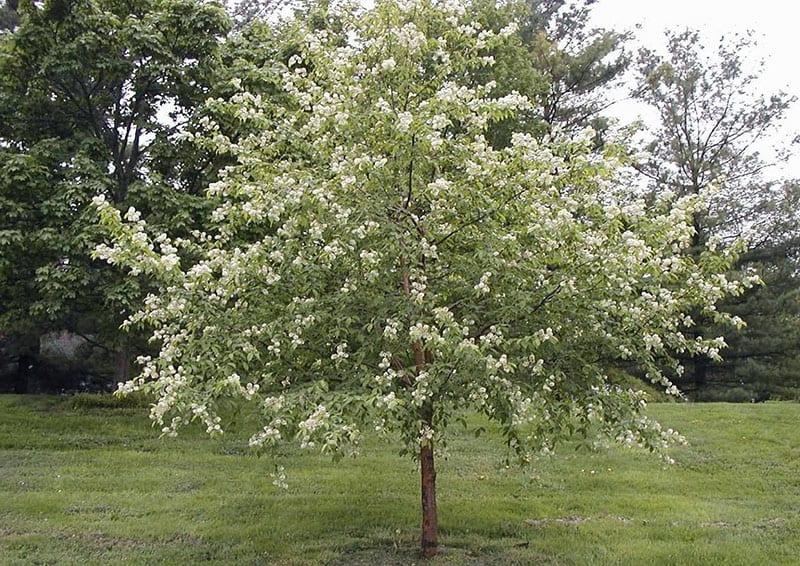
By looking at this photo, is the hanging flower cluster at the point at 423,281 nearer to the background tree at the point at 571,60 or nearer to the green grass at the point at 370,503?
the green grass at the point at 370,503

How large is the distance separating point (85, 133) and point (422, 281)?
9.32 meters

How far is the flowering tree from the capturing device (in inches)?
216

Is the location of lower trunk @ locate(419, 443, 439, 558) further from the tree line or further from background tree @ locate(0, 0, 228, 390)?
background tree @ locate(0, 0, 228, 390)

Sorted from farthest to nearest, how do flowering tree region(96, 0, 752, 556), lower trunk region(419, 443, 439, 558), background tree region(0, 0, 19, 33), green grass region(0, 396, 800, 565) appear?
background tree region(0, 0, 19, 33) < green grass region(0, 396, 800, 565) < lower trunk region(419, 443, 439, 558) < flowering tree region(96, 0, 752, 556)

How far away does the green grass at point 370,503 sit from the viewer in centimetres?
698

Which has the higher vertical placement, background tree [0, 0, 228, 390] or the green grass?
background tree [0, 0, 228, 390]

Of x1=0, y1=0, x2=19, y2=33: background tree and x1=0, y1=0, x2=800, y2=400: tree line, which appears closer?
x1=0, y1=0, x2=800, y2=400: tree line

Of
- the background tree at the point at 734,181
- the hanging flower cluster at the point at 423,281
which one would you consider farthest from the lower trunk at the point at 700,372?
the hanging flower cluster at the point at 423,281

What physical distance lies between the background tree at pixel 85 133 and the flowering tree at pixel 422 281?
5.85 meters

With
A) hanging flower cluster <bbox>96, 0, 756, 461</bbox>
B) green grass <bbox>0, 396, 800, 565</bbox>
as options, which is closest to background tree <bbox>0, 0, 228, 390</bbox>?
green grass <bbox>0, 396, 800, 565</bbox>

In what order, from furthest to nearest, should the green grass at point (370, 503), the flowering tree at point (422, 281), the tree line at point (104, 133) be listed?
the tree line at point (104, 133) → the green grass at point (370, 503) → the flowering tree at point (422, 281)

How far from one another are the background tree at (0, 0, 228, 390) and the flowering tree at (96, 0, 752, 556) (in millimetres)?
5849

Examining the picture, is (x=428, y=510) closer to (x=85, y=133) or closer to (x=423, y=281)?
(x=423, y=281)

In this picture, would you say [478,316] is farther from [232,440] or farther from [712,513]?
[232,440]
